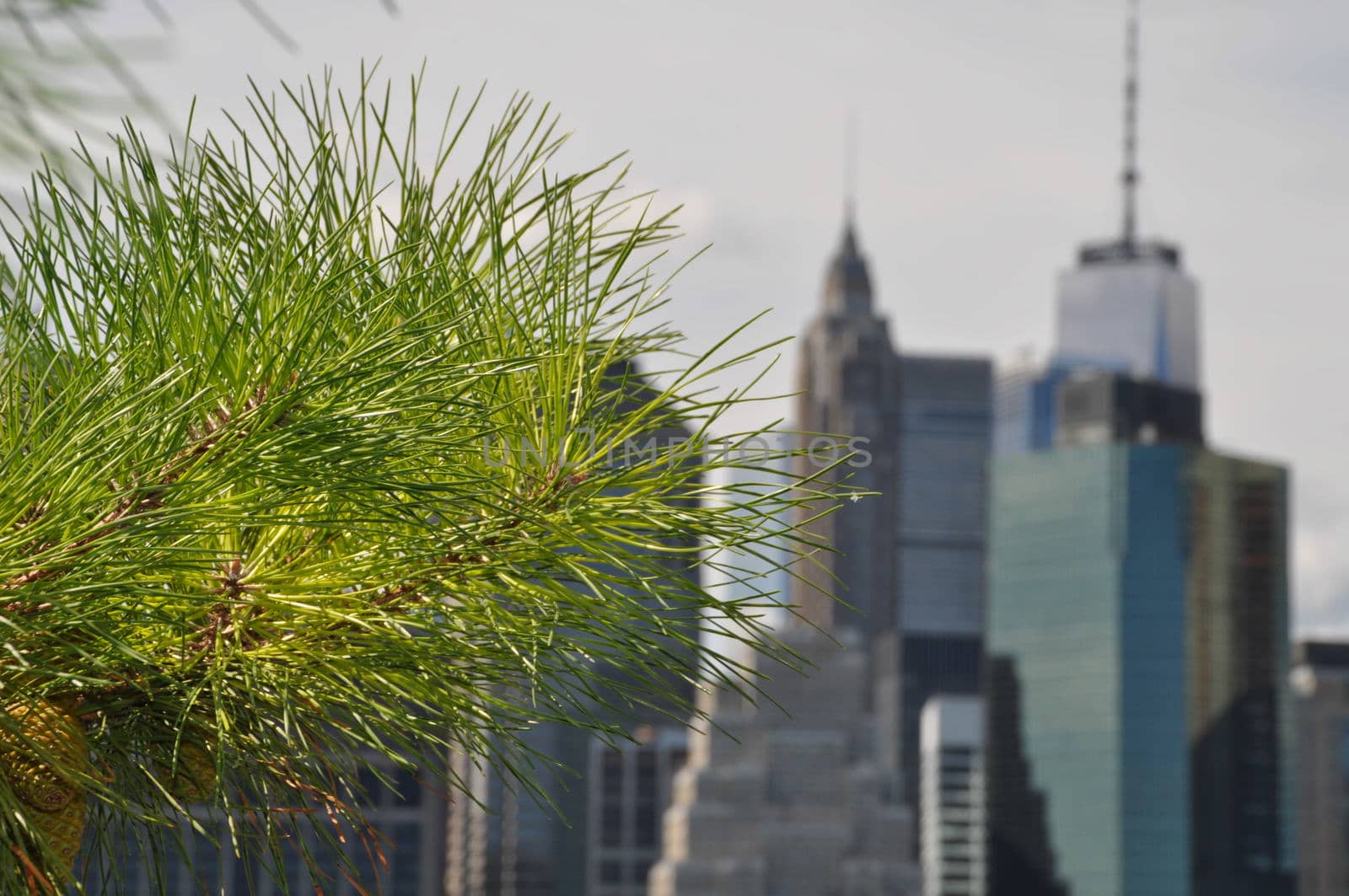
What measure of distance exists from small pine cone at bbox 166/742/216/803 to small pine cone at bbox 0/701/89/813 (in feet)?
0.75

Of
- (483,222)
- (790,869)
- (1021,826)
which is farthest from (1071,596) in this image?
(483,222)

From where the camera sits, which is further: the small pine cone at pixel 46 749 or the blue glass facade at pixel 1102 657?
the blue glass facade at pixel 1102 657

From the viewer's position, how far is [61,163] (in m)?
1.99

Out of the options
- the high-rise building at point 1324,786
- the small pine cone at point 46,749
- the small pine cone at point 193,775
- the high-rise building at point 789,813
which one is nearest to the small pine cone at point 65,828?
the small pine cone at point 46,749

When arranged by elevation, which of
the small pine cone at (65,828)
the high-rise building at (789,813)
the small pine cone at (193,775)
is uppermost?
→ the small pine cone at (193,775)

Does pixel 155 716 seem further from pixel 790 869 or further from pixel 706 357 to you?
→ pixel 790 869

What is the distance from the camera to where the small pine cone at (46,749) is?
2152 mm

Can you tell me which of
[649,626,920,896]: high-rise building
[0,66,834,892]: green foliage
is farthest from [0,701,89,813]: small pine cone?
[649,626,920,896]: high-rise building

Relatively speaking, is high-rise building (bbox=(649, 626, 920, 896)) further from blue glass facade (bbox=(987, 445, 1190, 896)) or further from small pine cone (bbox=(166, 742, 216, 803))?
small pine cone (bbox=(166, 742, 216, 803))

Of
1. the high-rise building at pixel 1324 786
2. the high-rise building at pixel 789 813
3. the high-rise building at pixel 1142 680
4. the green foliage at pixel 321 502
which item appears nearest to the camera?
the green foliage at pixel 321 502

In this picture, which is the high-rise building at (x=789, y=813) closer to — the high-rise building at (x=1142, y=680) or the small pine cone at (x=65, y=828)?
the high-rise building at (x=1142, y=680)

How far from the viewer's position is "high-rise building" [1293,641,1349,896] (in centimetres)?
18588

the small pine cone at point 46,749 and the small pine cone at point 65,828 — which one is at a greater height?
the small pine cone at point 46,749

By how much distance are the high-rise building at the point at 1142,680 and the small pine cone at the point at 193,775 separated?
518ft
